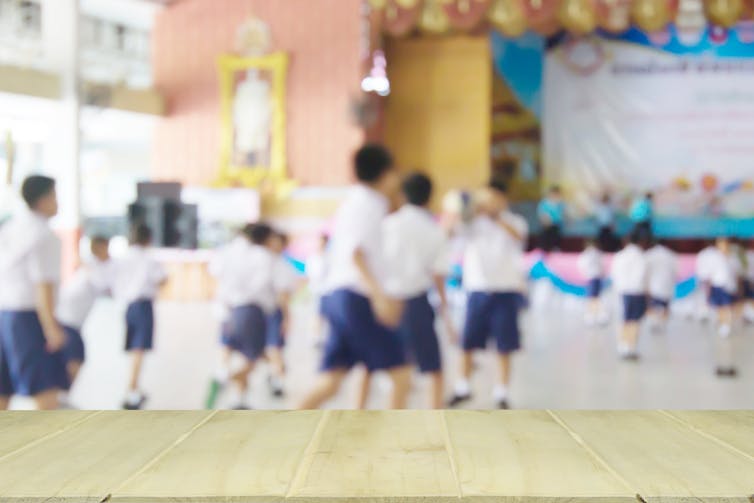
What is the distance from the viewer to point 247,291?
504cm

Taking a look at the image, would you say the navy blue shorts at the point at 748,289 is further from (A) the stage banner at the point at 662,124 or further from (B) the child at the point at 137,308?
(B) the child at the point at 137,308

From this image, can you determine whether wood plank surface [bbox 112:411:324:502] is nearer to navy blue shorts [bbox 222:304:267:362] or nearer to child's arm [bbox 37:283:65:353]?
child's arm [bbox 37:283:65:353]

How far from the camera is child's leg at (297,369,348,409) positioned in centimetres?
353

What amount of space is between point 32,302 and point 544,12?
8.40m

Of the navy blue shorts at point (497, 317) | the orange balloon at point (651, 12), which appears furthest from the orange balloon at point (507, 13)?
the navy blue shorts at point (497, 317)

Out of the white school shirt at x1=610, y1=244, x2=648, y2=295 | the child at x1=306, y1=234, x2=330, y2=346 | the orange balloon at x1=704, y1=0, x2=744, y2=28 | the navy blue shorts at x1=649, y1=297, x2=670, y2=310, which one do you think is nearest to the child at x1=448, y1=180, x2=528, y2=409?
the child at x1=306, y1=234, x2=330, y2=346

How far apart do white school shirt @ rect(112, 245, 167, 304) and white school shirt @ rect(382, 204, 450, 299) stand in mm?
1736

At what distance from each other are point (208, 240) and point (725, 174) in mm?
7642

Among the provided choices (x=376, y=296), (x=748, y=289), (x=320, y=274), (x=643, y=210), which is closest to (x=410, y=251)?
(x=376, y=296)

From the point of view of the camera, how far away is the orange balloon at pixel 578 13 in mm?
10945

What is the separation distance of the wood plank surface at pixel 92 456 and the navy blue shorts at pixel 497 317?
3623mm

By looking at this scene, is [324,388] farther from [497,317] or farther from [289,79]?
[289,79]

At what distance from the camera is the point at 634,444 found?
1.19 metres

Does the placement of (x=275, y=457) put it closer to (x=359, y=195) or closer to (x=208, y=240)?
(x=359, y=195)
